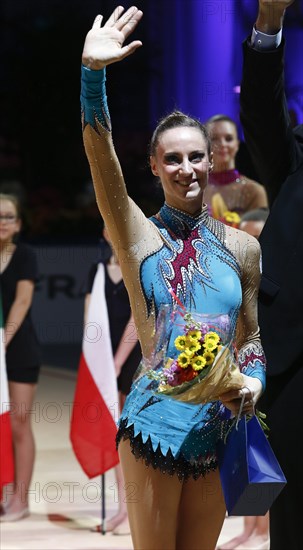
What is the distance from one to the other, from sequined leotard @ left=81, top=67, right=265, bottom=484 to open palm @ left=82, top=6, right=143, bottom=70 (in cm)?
4

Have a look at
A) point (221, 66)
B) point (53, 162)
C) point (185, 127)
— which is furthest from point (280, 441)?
point (53, 162)

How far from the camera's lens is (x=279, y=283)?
120 inches

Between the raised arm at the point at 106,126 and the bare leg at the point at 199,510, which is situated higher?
the raised arm at the point at 106,126

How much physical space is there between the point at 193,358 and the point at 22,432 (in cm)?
327

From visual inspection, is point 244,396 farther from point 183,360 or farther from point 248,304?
point 248,304

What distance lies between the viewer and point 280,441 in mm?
3074

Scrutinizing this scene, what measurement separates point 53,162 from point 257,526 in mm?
8799

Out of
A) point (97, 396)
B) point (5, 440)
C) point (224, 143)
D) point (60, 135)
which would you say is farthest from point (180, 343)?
point (60, 135)

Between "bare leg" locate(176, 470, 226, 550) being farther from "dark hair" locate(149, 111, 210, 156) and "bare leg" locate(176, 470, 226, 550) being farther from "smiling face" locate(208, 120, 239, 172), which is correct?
"smiling face" locate(208, 120, 239, 172)

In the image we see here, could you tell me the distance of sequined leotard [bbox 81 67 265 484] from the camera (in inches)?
98.2

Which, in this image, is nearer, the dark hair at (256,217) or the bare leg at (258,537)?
the bare leg at (258,537)

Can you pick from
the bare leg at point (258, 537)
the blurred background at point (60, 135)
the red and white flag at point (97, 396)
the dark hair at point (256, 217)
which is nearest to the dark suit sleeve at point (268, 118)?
the dark hair at point (256, 217)

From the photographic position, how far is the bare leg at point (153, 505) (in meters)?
2.50

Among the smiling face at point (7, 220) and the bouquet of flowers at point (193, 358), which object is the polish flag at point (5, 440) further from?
the bouquet of flowers at point (193, 358)
